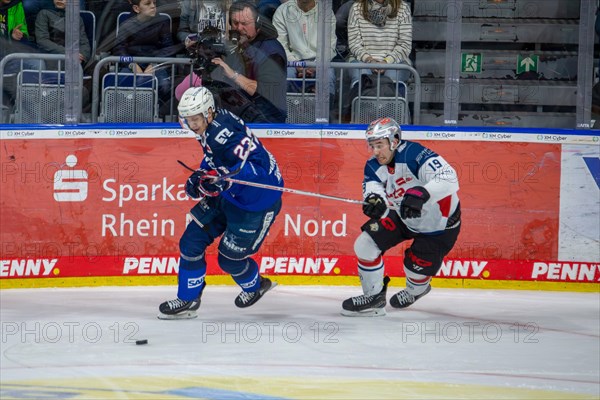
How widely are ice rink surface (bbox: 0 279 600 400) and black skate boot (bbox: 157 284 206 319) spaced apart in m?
0.07

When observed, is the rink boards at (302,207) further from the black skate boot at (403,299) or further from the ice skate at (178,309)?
the ice skate at (178,309)

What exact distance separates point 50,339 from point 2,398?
151 cm

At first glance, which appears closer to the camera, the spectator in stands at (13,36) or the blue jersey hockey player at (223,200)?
the blue jersey hockey player at (223,200)

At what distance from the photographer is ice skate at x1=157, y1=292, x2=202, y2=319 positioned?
23.8 ft

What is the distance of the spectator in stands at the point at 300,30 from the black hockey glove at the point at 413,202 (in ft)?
6.49

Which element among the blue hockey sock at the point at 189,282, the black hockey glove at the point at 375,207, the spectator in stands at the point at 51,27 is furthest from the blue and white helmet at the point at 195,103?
the spectator in stands at the point at 51,27

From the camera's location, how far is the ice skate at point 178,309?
7242 mm

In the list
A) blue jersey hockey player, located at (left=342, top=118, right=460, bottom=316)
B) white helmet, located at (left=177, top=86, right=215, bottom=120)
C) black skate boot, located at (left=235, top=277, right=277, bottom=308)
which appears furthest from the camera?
black skate boot, located at (left=235, top=277, right=277, bottom=308)

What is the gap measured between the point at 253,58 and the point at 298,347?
113 inches

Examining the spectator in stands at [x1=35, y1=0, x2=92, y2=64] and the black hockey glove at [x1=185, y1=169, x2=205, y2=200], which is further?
the spectator in stands at [x1=35, y1=0, x2=92, y2=64]

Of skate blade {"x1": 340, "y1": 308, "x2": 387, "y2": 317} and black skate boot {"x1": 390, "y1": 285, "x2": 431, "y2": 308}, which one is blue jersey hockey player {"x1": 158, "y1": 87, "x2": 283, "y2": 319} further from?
black skate boot {"x1": 390, "y1": 285, "x2": 431, "y2": 308}

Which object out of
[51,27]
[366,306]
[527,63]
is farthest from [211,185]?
[527,63]

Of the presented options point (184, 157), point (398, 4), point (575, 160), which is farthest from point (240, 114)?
point (575, 160)

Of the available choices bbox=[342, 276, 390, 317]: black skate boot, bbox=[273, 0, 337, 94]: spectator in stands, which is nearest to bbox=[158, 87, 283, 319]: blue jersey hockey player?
bbox=[342, 276, 390, 317]: black skate boot
